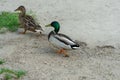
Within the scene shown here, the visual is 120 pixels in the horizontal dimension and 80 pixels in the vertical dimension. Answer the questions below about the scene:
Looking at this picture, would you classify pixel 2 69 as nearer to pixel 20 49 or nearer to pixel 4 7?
pixel 20 49

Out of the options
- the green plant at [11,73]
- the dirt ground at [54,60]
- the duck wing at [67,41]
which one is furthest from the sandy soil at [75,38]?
the duck wing at [67,41]

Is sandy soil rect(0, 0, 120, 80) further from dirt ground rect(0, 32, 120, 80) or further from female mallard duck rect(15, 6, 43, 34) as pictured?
female mallard duck rect(15, 6, 43, 34)

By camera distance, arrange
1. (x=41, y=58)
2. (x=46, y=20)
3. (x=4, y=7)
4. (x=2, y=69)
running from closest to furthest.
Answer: (x=2, y=69), (x=41, y=58), (x=46, y=20), (x=4, y=7)

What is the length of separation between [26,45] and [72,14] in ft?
7.35

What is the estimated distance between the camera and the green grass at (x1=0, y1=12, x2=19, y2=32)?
10060mm

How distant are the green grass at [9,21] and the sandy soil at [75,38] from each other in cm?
36

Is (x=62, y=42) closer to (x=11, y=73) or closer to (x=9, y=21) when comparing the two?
(x=11, y=73)

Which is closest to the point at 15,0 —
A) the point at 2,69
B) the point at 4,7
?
the point at 4,7

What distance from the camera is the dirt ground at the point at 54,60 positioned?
7.78 metres

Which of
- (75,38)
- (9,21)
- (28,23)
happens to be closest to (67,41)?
(75,38)

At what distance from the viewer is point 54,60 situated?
8422 millimetres

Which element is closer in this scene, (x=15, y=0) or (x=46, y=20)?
(x=46, y=20)

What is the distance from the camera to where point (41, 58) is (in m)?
8.48

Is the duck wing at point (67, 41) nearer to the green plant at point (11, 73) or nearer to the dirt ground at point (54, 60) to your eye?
the dirt ground at point (54, 60)
